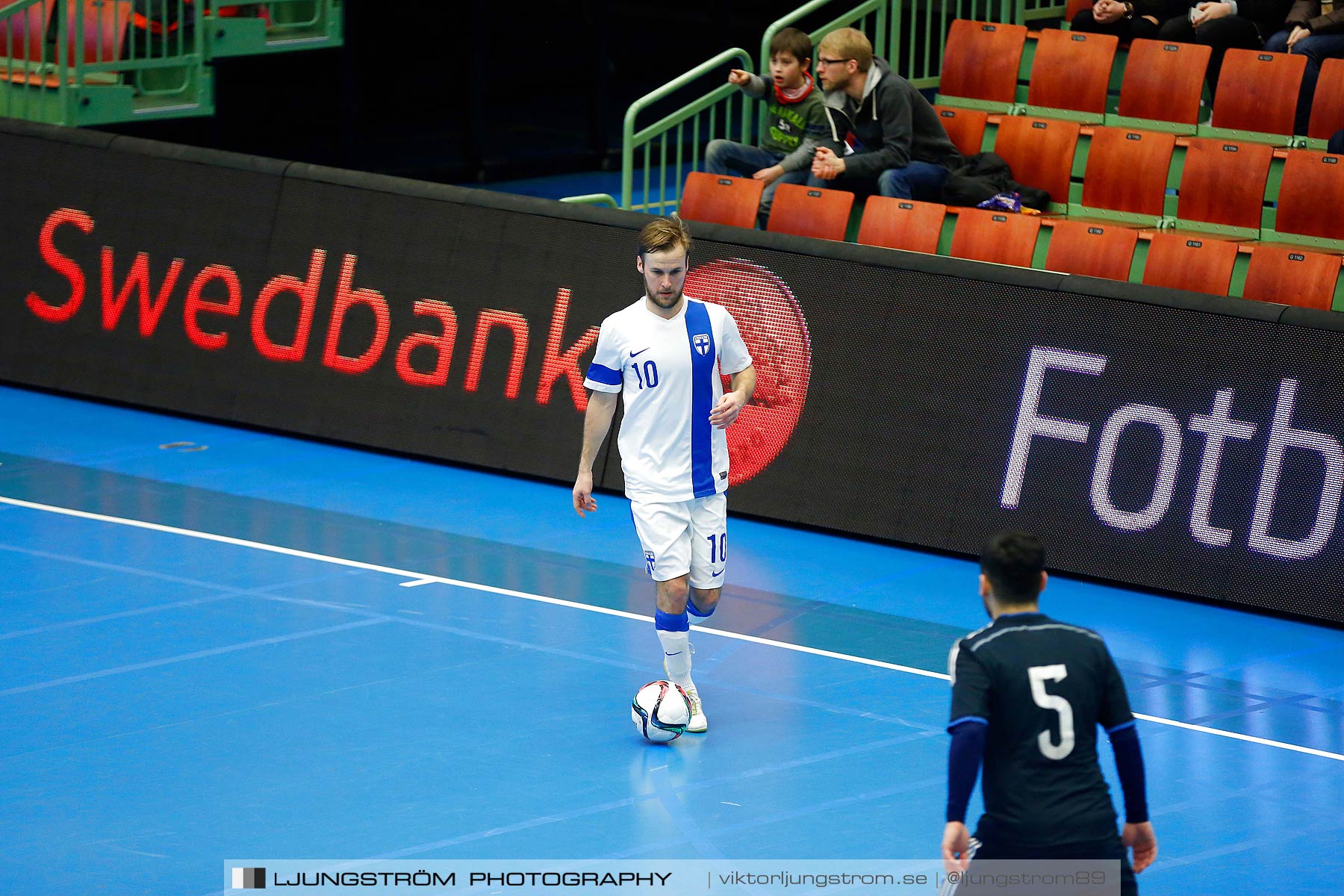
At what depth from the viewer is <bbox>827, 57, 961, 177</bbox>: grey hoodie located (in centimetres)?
1340

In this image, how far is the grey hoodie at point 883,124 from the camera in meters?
13.4

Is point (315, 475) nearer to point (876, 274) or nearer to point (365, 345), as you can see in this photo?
point (365, 345)

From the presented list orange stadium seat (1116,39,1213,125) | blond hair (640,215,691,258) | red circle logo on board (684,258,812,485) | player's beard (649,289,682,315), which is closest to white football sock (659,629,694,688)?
player's beard (649,289,682,315)

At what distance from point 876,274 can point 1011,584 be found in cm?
662

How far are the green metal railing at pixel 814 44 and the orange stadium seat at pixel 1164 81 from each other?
6.65 ft

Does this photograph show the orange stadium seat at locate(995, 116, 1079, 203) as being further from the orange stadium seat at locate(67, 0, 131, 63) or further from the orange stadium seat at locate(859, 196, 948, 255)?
the orange stadium seat at locate(67, 0, 131, 63)

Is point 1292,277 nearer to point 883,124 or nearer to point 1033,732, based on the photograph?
point 883,124

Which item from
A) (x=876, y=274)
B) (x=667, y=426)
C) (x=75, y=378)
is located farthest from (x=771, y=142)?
(x=667, y=426)

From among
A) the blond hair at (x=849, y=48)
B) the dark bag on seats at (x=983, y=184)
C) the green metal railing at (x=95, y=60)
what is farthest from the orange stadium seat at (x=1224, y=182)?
the green metal railing at (x=95, y=60)

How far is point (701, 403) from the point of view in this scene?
813 centimetres

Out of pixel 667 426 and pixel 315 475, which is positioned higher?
pixel 667 426

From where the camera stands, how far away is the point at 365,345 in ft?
42.5

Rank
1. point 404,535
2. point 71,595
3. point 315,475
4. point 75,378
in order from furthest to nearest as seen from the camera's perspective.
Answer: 1. point 75,378
2. point 315,475
3. point 404,535
4. point 71,595

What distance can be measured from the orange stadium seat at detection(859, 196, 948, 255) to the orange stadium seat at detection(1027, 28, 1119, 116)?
2699 millimetres
